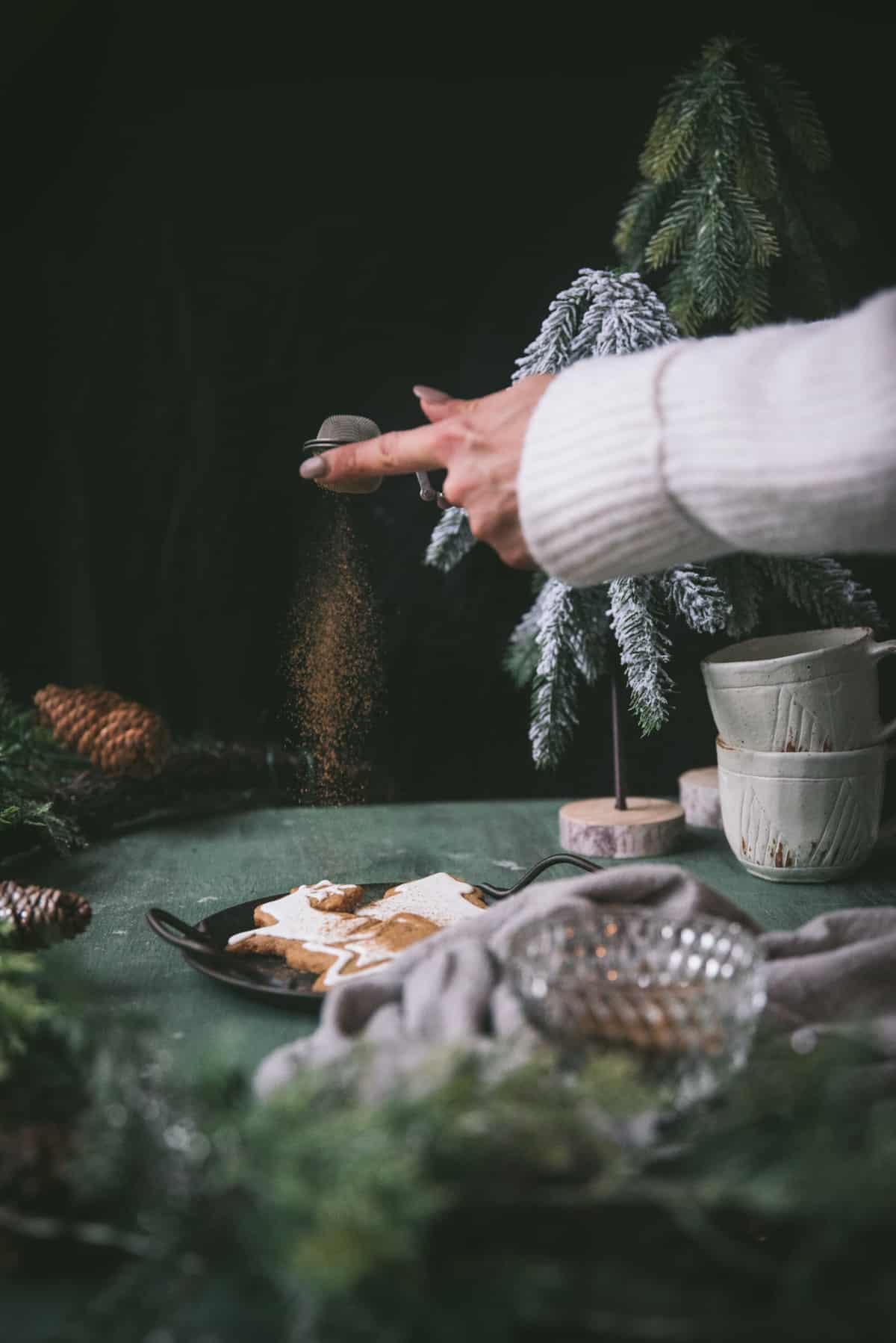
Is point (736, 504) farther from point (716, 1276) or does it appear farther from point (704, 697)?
point (704, 697)

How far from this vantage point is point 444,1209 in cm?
45

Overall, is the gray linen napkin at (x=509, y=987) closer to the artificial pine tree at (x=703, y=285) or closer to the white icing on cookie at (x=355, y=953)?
the white icing on cookie at (x=355, y=953)

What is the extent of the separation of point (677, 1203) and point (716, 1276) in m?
0.06

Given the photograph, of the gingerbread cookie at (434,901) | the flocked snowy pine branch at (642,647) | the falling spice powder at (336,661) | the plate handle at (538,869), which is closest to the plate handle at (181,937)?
the gingerbread cookie at (434,901)

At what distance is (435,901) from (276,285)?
3.78 feet

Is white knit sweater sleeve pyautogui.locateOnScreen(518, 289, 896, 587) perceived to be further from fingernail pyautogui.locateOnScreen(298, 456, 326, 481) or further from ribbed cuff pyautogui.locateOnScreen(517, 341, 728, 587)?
fingernail pyautogui.locateOnScreen(298, 456, 326, 481)

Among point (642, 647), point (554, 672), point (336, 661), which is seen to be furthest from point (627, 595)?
point (336, 661)

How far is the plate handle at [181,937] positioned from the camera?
2.94 ft

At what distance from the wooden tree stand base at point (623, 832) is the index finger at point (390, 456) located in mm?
613

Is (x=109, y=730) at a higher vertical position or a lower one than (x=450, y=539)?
lower

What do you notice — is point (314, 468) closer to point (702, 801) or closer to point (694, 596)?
point (694, 596)

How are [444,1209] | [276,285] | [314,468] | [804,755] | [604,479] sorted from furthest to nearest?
[276,285]
[804,755]
[314,468]
[604,479]
[444,1209]

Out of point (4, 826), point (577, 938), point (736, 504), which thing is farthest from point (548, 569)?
point (4, 826)

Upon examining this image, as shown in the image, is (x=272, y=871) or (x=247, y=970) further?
(x=272, y=871)
